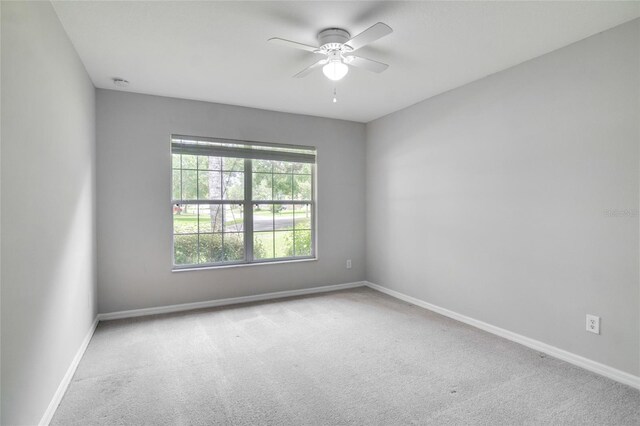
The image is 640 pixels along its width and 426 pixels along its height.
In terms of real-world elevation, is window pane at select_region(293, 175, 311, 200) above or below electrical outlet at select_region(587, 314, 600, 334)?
above

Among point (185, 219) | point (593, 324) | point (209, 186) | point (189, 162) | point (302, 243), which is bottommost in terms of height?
point (593, 324)

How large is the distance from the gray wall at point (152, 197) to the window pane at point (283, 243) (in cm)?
19

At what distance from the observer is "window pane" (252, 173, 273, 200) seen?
4.50 metres

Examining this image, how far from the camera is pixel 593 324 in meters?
2.55

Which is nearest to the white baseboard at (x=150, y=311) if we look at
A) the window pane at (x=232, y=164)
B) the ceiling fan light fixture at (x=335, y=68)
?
the window pane at (x=232, y=164)

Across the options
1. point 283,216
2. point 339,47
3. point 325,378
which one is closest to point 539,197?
point 339,47

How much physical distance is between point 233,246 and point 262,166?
112 centimetres

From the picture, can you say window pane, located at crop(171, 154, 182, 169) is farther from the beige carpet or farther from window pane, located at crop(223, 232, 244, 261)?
the beige carpet

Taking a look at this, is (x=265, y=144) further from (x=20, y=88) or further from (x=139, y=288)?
(x=20, y=88)

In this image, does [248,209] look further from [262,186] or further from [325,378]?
[325,378]

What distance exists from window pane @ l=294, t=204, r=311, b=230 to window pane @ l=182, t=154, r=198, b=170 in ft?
4.76

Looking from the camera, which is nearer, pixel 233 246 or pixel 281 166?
pixel 233 246

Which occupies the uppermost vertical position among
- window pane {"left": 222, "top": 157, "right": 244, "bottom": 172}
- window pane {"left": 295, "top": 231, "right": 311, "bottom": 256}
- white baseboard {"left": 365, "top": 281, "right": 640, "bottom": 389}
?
window pane {"left": 222, "top": 157, "right": 244, "bottom": 172}

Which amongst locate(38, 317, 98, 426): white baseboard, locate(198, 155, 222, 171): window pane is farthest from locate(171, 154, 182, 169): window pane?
locate(38, 317, 98, 426): white baseboard
